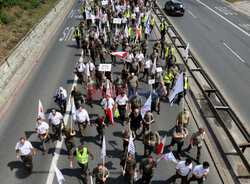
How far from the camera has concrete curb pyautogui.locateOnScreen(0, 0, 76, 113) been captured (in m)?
13.7

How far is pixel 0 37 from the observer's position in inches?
705

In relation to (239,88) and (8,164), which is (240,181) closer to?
(239,88)

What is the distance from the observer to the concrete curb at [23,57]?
13.7 meters

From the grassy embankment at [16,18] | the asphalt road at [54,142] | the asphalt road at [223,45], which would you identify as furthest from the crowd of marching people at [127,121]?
the grassy embankment at [16,18]

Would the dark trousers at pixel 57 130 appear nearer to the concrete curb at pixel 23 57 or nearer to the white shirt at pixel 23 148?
the white shirt at pixel 23 148

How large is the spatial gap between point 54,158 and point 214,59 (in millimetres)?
15113

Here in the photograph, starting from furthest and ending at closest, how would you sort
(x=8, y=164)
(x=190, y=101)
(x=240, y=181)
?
1. (x=190, y=101)
2. (x=8, y=164)
3. (x=240, y=181)

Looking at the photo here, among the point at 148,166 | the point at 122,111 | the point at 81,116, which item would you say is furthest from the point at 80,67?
the point at 148,166

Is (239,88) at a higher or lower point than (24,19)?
lower

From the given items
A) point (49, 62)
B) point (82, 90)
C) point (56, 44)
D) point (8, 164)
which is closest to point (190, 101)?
point (82, 90)

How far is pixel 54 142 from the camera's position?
400 inches

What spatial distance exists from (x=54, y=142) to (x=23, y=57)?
9.77 metres

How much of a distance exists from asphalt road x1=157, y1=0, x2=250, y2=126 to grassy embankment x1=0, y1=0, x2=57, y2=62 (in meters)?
16.1

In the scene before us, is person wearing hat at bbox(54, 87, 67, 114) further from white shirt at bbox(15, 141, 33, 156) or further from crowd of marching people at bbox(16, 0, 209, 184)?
white shirt at bbox(15, 141, 33, 156)
